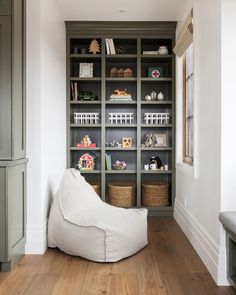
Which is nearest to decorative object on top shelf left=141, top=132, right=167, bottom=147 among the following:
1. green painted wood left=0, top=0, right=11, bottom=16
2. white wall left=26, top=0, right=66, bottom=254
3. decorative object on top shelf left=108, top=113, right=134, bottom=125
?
decorative object on top shelf left=108, top=113, right=134, bottom=125

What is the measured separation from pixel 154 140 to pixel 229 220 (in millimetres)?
2526

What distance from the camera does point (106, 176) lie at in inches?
183

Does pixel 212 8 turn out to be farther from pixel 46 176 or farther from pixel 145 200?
pixel 145 200

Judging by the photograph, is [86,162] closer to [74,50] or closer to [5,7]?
[74,50]

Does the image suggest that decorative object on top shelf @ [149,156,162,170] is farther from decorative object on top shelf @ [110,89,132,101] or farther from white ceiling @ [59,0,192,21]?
white ceiling @ [59,0,192,21]

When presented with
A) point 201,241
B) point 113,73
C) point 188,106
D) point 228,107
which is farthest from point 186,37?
point 201,241

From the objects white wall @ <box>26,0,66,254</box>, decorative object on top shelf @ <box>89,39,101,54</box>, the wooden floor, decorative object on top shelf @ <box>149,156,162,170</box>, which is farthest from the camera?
decorative object on top shelf @ <box>149,156,162,170</box>

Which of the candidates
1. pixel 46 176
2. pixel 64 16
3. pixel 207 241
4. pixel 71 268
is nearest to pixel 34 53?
pixel 46 176

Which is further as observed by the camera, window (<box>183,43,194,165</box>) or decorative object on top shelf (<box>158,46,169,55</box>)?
decorative object on top shelf (<box>158,46,169,55</box>)

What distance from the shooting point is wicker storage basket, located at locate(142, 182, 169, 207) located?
4258 mm

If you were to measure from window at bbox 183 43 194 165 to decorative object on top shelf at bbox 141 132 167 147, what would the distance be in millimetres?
503

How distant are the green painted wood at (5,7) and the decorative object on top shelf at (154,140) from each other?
2.53 m

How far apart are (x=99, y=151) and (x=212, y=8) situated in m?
2.58

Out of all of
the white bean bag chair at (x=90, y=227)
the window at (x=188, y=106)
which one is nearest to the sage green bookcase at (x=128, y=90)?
the window at (x=188, y=106)
